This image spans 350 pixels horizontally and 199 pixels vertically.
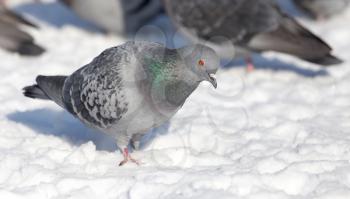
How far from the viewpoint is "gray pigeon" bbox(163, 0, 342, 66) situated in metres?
5.79

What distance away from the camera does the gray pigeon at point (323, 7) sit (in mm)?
6914

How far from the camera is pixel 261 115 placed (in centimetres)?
508

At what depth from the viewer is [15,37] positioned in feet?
20.6

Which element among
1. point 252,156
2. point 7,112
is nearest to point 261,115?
point 252,156

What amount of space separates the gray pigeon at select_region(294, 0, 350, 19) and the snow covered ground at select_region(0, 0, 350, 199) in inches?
26.5

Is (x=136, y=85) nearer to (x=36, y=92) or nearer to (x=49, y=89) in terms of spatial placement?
(x=49, y=89)

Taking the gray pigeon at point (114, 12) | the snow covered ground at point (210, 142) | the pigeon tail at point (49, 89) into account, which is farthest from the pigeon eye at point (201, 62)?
the gray pigeon at point (114, 12)

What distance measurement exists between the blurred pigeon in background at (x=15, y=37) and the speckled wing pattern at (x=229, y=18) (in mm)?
1367

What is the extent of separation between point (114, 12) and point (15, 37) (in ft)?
3.29

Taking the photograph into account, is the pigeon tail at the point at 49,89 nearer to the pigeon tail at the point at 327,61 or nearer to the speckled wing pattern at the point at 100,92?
the speckled wing pattern at the point at 100,92

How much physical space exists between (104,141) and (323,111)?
1637 mm

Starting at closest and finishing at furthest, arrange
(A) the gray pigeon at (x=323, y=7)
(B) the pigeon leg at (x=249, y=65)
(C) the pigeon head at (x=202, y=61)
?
(C) the pigeon head at (x=202, y=61)
(B) the pigeon leg at (x=249, y=65)
(A) the gray pigeon at (x=323, y=7)

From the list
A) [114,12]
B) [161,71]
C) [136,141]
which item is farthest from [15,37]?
[161,71]

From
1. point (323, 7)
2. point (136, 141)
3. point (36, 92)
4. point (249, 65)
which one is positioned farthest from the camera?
point (323, 7)
